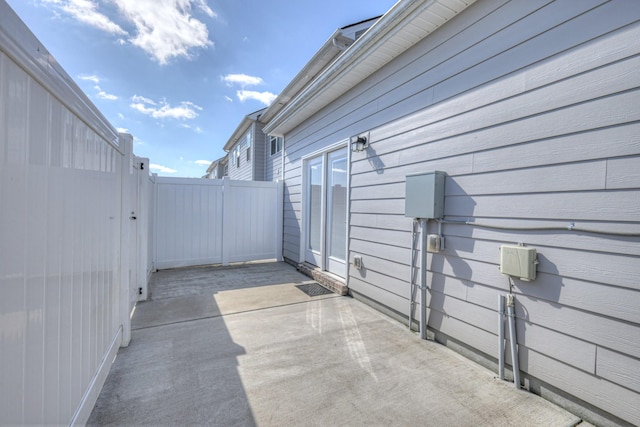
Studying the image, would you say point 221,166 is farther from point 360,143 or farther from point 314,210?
point 360,143

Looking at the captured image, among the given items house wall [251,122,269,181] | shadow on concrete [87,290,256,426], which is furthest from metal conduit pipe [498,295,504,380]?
house wall [251,122,269,181]

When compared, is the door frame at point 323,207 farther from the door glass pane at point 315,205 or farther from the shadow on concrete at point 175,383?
the shadow on concrete at point 175,383

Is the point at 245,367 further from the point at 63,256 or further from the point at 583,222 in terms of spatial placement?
the point at 583,222

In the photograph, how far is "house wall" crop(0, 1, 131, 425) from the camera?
90 cm

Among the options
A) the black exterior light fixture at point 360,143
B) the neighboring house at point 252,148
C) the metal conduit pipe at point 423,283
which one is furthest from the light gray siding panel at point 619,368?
the neighboring house at point 252,148

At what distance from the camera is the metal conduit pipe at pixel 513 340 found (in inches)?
83.7

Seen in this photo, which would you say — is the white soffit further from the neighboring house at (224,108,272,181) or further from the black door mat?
the neighboring house at (224,108,272,181)

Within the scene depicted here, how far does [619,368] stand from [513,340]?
563mm

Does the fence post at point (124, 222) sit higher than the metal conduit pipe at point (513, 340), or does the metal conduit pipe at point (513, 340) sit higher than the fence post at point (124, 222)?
the fence post at point (124, 222)

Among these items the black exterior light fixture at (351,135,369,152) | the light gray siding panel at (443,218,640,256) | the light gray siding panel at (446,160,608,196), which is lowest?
the light gray siding panel at (443,218,640,256)

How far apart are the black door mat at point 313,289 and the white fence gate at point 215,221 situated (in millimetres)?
2247

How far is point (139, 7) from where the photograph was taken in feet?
13.5

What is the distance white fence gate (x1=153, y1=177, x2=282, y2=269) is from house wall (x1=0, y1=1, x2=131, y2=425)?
4.18m

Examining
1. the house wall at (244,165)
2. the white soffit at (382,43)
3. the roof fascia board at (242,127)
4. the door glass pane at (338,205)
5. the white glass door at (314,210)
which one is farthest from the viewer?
the house wall at (244,165)
